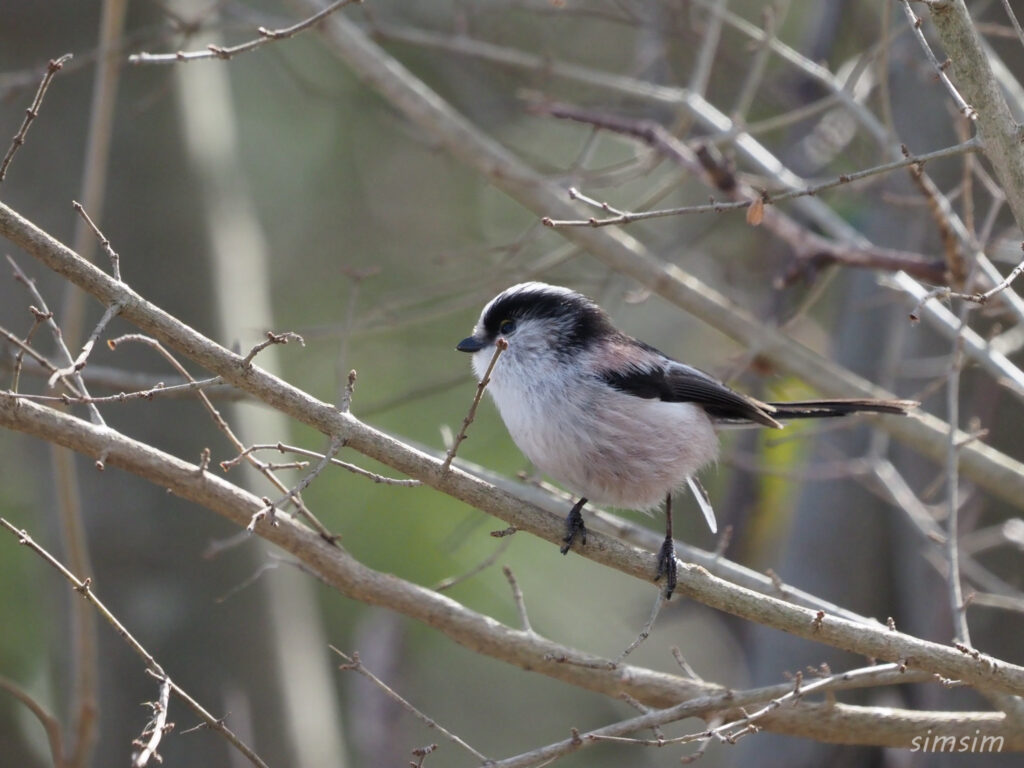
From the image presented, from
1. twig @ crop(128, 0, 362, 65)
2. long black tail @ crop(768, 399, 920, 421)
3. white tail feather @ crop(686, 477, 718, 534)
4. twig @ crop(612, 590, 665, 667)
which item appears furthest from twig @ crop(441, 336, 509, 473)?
long black tail @ crop(768, 399, 920, 421)

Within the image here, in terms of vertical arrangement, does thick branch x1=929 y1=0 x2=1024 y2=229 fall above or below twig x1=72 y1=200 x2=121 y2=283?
above

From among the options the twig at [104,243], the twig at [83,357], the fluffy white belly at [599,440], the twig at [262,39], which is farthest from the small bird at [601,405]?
the twig at [83,357]

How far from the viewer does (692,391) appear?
11.8 ft

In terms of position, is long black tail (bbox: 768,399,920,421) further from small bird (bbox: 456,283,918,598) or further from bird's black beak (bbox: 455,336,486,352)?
bird's black beak (bbox: 455,336,486,352)

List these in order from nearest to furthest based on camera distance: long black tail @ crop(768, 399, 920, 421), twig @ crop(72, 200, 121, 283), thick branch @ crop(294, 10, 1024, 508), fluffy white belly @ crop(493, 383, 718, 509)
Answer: twig @ crop(72, 200, 121, 283) → fluffy white belly @ crop(493, 383, 718, 509) → long black tail @ crop(768, 399, 920, 421) → thick branch @ crop(294, 10, 1024, 508)

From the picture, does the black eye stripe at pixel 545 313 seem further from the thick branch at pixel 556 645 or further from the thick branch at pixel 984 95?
the thick branch at pixel 984 95

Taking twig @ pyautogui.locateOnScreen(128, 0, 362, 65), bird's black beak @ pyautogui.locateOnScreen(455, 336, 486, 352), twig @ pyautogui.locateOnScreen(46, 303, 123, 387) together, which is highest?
twig @ pyautogui.locateOnScreen(128, 0, 362, 65)

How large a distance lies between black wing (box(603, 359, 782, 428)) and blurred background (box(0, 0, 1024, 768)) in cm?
23

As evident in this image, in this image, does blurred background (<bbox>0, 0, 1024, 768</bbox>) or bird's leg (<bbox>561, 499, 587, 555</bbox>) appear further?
blurred background (<bbox>0, 0, 1024, 768</bbox>)

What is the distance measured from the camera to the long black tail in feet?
11.2

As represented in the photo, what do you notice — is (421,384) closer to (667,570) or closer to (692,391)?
(692,391)

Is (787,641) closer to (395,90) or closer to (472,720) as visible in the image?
(395,90)

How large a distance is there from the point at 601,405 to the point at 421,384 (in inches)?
97.0

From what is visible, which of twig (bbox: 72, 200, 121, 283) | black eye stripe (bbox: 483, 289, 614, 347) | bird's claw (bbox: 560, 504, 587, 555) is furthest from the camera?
black eye stripe (bbox: 483, 289, 614, 347)
